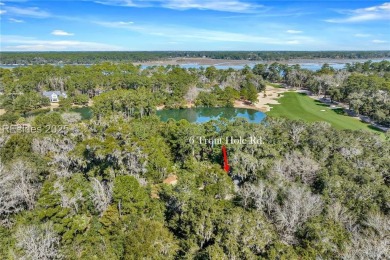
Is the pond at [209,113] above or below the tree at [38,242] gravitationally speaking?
below

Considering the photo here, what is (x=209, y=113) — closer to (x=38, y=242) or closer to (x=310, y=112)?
(x=310, y=112)

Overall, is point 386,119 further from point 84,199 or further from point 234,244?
point 84,199

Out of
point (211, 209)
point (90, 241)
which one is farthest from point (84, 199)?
point (211, 209)

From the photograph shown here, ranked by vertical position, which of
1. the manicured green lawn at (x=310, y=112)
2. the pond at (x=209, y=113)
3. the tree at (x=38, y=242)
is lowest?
the pond at (x=209, y=113)

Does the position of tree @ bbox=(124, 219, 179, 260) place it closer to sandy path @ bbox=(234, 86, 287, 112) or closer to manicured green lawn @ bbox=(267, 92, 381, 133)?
Result: manicured green lawn @ bbox=(267, 92, 381, 133)

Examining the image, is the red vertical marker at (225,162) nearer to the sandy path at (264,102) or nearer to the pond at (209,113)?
the pond at (209,113)

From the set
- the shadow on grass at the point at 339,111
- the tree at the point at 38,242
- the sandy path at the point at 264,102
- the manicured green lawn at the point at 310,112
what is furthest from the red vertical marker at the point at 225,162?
the shadow on grass at the point at 339,111
